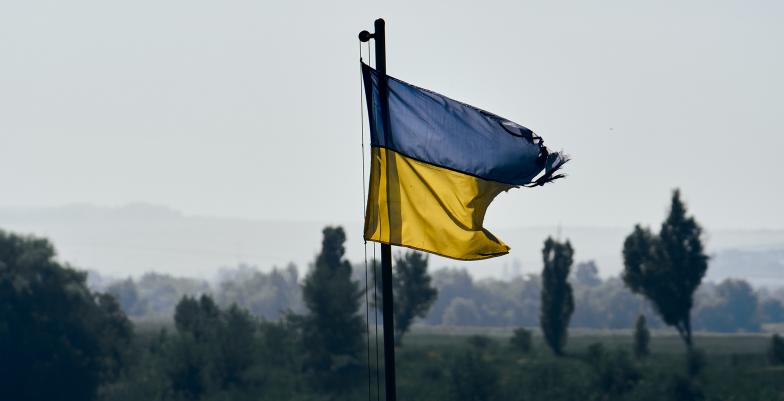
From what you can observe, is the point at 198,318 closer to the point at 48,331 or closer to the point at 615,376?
the point at 48,331

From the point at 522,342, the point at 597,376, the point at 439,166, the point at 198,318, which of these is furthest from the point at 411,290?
the point at 439,166

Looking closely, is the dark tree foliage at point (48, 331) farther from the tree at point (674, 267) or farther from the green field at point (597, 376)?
the tree at point (674, 267)

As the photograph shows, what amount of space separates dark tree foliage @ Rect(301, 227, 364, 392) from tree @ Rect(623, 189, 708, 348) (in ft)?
64.0

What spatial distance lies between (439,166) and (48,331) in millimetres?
82953

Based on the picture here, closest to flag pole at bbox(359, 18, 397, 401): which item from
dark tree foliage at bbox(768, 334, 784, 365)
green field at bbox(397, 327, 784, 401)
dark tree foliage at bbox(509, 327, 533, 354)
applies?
green field at bbox(397, 327, 784, 401)

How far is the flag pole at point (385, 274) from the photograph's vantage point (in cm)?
1903

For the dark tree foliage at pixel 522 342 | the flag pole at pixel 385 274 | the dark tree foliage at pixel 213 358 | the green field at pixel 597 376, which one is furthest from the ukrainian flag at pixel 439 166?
the dark tree foliage at pixel 522 342

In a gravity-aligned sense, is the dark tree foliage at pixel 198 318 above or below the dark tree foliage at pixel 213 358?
above

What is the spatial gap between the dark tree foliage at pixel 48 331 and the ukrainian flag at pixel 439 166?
80162 millimetres

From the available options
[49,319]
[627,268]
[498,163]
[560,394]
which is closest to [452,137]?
[498,163]

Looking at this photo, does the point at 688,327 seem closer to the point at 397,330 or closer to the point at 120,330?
the point at 397,330

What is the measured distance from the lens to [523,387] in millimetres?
99312

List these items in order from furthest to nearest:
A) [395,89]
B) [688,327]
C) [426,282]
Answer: [426,282], [688,327], [395,89]

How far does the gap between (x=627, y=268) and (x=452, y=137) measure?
3656 inches
